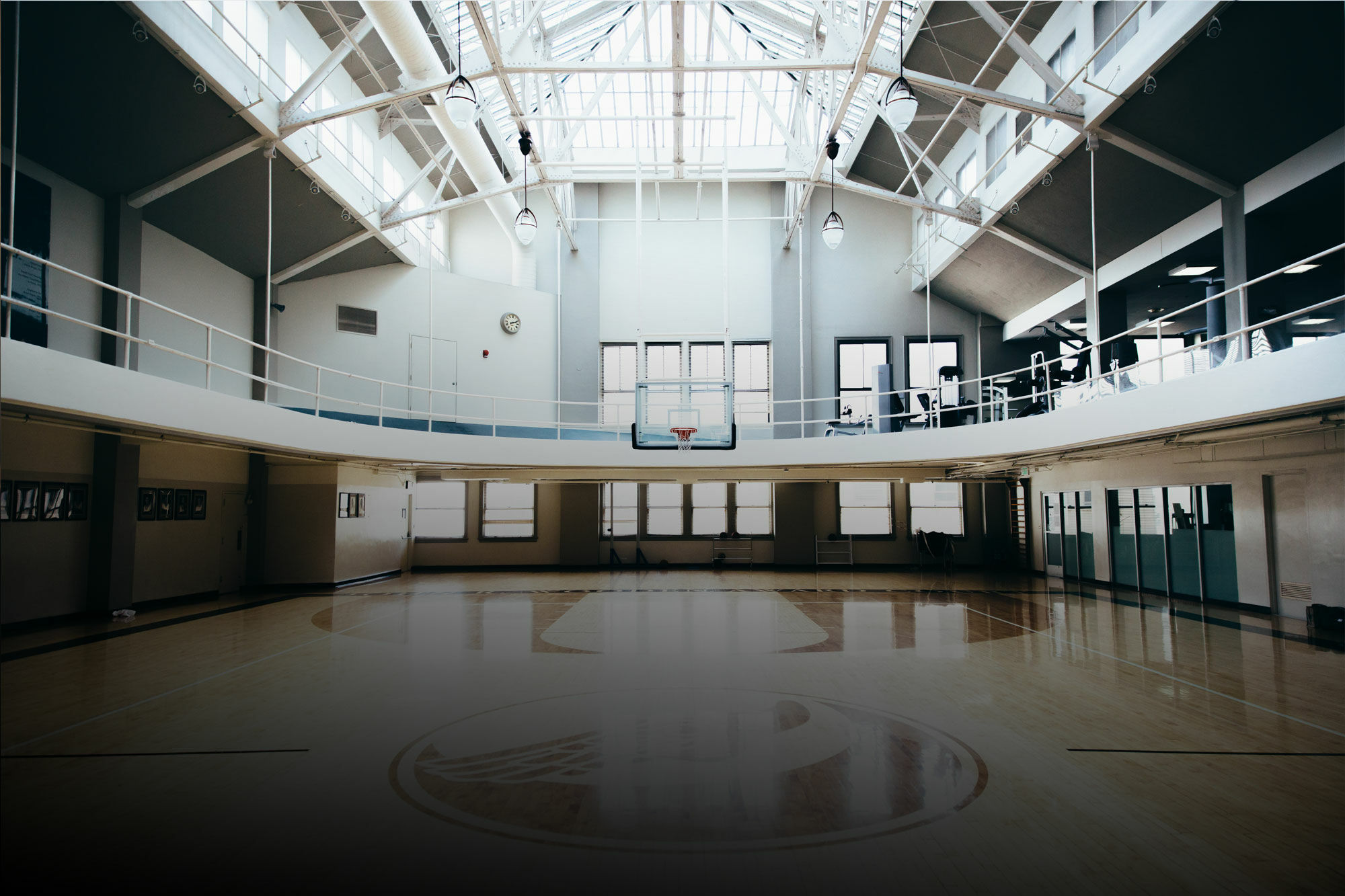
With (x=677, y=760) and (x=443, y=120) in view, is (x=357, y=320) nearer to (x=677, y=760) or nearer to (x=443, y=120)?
(x=443, y=120)

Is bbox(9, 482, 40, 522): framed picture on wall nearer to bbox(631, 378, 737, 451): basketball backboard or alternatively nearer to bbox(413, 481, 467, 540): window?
bbox(631, 378, 737, 451): basketball backboard

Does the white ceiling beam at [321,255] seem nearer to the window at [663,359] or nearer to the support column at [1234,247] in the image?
the window at [663,359]

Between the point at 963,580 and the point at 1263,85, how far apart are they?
10.1m

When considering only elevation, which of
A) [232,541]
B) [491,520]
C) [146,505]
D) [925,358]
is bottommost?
[232,541]

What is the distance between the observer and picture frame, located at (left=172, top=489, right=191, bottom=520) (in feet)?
38.9

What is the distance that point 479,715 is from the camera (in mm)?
5828

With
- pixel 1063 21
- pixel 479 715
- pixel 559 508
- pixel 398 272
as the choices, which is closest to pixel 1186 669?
pixel 479 715

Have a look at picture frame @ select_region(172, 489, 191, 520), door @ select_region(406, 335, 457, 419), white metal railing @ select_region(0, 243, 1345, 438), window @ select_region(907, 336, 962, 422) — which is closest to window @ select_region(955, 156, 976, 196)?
window @ select_region(907, 336, 962, 422)

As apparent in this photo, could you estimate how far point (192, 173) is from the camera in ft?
34.7

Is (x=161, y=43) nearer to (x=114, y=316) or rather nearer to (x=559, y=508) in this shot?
(x=114, y=316)

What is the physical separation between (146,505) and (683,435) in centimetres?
846

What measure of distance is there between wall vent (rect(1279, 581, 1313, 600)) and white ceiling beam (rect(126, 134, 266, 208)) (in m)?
15.5

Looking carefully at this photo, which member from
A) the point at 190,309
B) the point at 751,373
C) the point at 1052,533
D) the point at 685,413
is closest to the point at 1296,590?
the point at 1052,533

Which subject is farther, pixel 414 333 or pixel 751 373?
pixel 751 373
